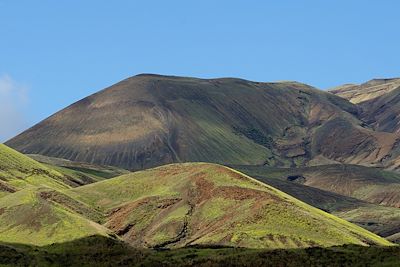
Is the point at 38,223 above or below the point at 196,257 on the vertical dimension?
above

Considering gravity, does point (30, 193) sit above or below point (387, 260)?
above

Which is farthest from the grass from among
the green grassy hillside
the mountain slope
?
the mountain slope

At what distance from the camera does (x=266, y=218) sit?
174250mm

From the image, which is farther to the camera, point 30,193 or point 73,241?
point 30,193

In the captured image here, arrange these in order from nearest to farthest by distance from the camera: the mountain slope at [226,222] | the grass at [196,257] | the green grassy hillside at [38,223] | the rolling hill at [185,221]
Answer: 1. the grass at [196,257]
2. the green grassy hillside at [38,223]
3. the rolling hill at [185,221]
4. the mountain slope at [226,222]

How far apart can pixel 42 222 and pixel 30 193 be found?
68.7 feet

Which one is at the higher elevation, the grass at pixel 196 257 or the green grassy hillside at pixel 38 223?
the green grassy hillside at pixel 38 223

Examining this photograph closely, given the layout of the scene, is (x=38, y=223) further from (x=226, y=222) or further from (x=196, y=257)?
(x=196, y=257)

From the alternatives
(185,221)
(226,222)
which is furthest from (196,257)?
(185,221)

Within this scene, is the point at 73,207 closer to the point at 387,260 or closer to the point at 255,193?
the point at 255,193

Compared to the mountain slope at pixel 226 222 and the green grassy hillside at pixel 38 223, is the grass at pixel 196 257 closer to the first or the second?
the green grassy hillside at pixel 38 223

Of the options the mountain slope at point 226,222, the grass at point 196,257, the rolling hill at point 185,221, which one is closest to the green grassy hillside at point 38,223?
the rolling hill at point 185,221

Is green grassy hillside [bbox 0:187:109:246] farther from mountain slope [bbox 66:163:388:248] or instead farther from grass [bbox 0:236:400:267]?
grass [bbox 0:236:400:267]

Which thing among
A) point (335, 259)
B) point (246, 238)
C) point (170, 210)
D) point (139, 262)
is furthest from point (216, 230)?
Result: point (335, 259)
